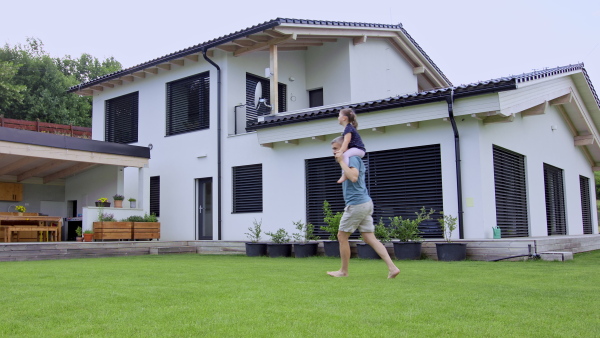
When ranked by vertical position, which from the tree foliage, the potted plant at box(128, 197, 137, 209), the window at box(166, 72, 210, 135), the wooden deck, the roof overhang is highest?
the tree foliage

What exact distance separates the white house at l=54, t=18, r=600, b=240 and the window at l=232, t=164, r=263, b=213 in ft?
0.11

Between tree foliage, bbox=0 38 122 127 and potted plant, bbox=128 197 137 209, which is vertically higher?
tree foliage, bbox=0 38 122 127

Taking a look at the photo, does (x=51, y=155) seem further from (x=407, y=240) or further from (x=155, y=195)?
(x=407, y=240)

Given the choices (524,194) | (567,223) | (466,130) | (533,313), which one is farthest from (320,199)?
(533,313)

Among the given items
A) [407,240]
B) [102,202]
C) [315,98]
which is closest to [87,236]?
[102,202]

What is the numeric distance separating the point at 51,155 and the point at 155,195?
354 centimetres

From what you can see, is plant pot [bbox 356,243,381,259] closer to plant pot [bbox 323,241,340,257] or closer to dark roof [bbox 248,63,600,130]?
plant pot [bbox 323,241,340,257]

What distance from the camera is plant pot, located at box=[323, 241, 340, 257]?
1086cm

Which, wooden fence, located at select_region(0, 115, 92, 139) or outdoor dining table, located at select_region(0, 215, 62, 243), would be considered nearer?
outdoor dining table, located at select_region(0, 215, 62, 243)

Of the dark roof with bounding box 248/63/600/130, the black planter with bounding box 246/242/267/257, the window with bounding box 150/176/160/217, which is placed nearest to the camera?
the dark roof with bounding box 248/63/600/130

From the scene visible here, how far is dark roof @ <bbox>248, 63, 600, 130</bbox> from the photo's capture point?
988 cm

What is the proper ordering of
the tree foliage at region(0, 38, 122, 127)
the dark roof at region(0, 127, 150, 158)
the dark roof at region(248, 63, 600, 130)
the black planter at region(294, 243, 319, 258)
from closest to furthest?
the dark roof at region(248, 63, 600, 130) → the black planter at region(294, 243, 319, 258) → the dark roof at region(0, 127, 150, 158) → the tree foliage at region(0, 38, 122, 127)

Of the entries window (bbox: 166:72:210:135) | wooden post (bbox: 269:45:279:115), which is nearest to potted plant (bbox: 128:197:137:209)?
window (bbox: 166:72:210:135)

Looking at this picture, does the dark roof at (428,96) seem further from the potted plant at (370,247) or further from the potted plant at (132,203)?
the potted plant at (132,203)
